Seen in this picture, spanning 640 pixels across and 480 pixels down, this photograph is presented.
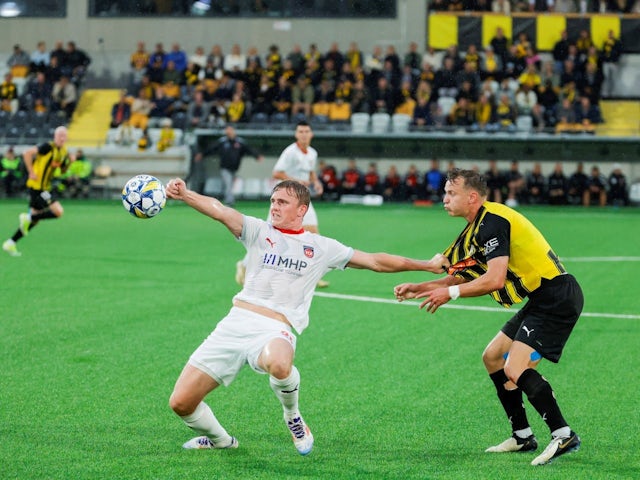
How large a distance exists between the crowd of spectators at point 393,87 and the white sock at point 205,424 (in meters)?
29.0

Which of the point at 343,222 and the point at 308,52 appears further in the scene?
the point at 308,52

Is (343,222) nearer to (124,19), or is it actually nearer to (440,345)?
(440,345)

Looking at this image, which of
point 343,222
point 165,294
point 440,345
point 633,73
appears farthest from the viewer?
point 633,73

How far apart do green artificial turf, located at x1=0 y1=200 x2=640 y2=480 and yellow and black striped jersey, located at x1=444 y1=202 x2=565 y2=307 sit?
3.84ft

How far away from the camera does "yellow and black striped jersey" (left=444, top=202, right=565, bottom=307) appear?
6.95 m

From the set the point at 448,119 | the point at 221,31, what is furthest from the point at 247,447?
the point at 221,31

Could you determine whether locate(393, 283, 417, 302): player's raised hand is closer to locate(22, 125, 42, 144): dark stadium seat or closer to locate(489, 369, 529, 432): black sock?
locate(489, 369, 529, 432): black sock

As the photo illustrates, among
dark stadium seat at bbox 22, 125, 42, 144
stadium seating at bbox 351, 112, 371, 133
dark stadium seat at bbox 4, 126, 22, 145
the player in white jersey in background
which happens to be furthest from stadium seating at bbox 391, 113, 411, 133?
the player in white jersey in background

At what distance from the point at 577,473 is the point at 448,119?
2983 centimetres

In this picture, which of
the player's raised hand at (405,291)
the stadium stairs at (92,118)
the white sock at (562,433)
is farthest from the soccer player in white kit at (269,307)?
the stadium stairs at (92,118)

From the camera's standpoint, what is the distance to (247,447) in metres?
7.08

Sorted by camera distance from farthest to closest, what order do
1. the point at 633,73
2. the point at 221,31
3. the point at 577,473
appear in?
the point at 221,31 → the point at 633,73 → the point at 577,473

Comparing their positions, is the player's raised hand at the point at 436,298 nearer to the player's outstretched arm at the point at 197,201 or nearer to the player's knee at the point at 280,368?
the player's knee at the point at 280,368

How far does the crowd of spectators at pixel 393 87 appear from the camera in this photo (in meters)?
35.4
